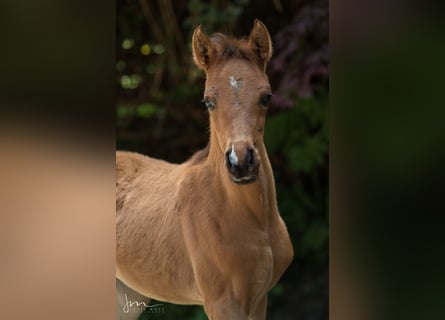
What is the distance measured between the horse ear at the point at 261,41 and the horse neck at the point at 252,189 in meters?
0.24

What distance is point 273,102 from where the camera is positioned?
189 cm

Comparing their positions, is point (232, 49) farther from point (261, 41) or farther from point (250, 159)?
point (250, 159)

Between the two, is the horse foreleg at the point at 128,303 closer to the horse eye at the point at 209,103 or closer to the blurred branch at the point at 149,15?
the horse eye at the point at 209,103

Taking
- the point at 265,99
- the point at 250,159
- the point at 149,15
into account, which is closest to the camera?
the point at 250,159

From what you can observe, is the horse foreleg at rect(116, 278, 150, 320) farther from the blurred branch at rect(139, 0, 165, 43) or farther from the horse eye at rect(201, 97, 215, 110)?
the blurred branch at rect(139, 0, 165, 43)

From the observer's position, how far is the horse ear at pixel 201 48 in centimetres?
174

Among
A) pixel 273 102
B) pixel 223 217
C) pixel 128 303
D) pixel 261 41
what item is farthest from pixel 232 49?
pixel 128 303

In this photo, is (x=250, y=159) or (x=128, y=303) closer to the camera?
(x=250, y=159)

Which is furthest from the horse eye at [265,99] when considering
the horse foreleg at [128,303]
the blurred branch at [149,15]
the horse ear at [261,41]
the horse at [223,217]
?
the horse foreleg at [128,303]

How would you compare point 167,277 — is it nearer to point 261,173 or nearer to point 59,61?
point 261,173

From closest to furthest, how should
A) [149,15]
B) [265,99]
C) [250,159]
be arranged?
[250,159]
[265,99]
[149,15]

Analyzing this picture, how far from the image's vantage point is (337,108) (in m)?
1.46

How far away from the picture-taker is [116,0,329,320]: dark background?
1865 mm

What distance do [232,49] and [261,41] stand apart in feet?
0.27
